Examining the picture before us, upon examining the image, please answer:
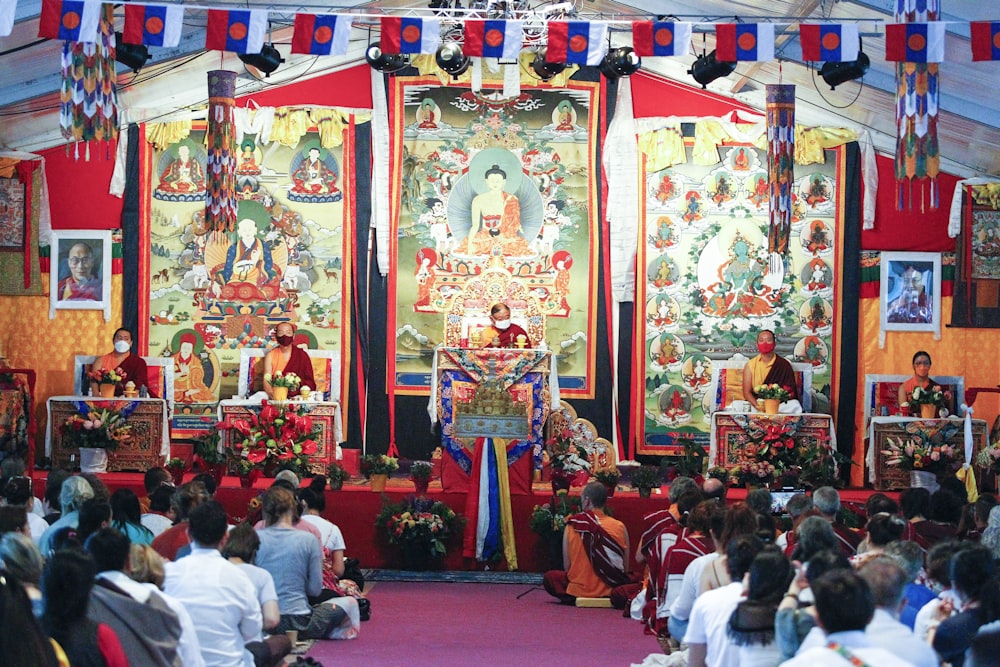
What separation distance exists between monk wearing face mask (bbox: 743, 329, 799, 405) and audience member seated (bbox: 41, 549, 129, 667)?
35.2 ft

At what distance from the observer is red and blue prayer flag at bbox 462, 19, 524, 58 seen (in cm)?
1068

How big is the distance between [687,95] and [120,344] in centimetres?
651

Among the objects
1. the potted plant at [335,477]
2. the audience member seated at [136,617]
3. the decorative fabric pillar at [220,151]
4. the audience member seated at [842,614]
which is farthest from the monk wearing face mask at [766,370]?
the audience member seated at [842,614]

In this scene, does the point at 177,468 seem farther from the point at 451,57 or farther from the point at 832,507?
the point at 832,507

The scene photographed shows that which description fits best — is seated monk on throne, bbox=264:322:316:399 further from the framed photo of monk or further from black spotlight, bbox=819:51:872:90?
black spotlight, bbox=819:51:872:90

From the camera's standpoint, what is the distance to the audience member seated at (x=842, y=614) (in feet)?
13.0

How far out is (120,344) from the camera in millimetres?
14266

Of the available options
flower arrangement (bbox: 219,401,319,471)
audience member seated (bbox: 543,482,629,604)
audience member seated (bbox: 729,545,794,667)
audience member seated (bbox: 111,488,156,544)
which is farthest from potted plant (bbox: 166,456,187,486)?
audience member seated (bbox: 729,545,794,667)

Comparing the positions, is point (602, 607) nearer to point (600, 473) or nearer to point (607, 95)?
point (600, 473)

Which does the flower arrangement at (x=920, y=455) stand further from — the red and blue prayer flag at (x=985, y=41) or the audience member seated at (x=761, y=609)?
the audience member seated at (x=761, y=609)

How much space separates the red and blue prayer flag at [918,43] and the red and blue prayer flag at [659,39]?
1530mm

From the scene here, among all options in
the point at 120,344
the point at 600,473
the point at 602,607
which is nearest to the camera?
the point at 602,607

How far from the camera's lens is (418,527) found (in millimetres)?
11438

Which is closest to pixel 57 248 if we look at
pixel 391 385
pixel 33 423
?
pixel 33 423
